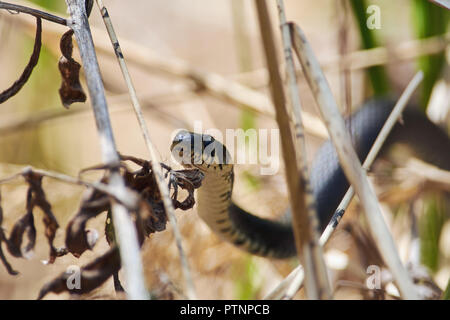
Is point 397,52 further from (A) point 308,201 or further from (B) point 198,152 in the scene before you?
(A) point 308,201

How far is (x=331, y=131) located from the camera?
1.12 meters

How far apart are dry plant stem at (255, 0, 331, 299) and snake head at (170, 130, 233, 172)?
1.02m

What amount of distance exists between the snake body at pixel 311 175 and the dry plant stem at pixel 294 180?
1.02m

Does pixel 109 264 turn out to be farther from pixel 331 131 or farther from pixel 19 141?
pixel 19 141

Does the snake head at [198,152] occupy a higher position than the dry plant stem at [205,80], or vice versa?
the dry plant stem at [205,80]

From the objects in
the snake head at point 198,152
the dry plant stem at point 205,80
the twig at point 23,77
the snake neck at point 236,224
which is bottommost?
the snake neck at point 236,224

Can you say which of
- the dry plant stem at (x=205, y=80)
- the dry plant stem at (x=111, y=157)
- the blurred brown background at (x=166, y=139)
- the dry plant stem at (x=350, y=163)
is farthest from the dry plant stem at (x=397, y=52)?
the dry plant stem at (x=111, y=157)

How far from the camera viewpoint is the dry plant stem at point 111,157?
0.95 meters

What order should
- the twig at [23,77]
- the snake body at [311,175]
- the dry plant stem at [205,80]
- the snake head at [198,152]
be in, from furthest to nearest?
the dry plant stem at [205,80] < the snake body at [311,175] < the snake head at [198,152] < the twig at [23,77]

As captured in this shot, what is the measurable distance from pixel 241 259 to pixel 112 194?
6.71 ft

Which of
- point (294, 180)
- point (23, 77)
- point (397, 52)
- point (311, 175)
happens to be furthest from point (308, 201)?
point (397, 52)

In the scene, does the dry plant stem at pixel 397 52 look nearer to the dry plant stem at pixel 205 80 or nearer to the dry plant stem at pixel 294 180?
the dry plant stem at pixel 205 80
